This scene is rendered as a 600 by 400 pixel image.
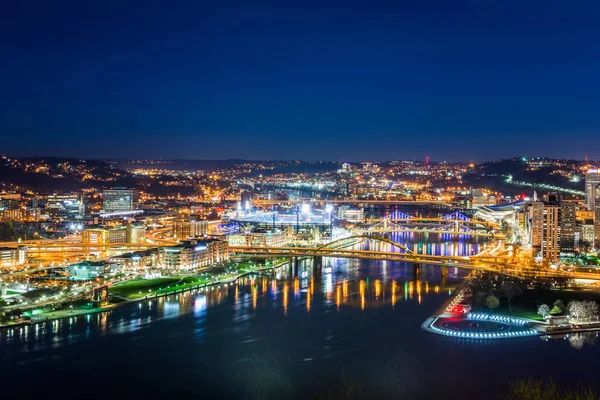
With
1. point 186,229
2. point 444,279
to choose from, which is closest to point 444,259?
point 444,279

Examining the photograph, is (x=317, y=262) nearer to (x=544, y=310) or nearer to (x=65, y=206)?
(x=544, y=310)

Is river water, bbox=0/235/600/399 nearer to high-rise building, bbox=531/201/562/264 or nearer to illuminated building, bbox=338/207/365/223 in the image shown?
high-rise building, bbox=531/201/562/264

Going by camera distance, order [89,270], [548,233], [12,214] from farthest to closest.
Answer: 1. [12,214]
2. [548,233]
3. [89,270]

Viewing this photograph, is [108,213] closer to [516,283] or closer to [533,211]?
[533,211]

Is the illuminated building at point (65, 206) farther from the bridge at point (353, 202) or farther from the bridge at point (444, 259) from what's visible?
the bridge at point (444, 259)

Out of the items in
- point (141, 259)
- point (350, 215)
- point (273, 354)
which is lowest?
point (273, 354)

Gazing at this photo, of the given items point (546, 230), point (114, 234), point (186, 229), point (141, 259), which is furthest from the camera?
point (186, 229)

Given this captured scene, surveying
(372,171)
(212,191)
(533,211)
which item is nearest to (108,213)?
(212,191)
